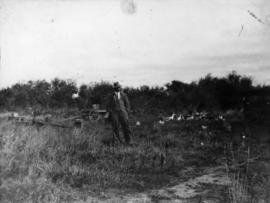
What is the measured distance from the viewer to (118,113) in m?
9.83

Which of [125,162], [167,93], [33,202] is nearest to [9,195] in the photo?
[33,202]

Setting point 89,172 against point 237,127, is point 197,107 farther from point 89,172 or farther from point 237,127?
point 89,172

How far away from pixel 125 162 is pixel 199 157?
2155mm

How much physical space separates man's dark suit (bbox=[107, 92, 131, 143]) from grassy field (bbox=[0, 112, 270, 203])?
1.55 ft

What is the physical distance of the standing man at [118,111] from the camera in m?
9.70

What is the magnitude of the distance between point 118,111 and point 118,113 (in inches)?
2.8

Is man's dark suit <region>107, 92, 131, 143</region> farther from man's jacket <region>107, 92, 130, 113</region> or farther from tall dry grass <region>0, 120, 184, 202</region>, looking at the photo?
tall dry grass <region>0, 120, 184, 202</region>

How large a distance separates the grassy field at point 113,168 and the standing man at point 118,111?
1.54 ft

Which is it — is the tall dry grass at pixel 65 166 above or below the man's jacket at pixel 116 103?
below

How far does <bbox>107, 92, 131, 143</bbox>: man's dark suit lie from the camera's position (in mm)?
9698

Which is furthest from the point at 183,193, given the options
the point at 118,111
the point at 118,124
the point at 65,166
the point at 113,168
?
the point at 118,111

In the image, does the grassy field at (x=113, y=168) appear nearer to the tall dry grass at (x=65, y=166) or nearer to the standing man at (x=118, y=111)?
the tall dry grass at (x=65, y=166)

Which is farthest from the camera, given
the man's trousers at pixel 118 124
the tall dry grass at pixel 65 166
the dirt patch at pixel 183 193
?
the man's trousers at pixel 118 124

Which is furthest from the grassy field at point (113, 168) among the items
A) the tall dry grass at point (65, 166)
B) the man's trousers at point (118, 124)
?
the man's trousers at point (118, 124)
